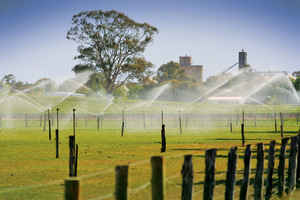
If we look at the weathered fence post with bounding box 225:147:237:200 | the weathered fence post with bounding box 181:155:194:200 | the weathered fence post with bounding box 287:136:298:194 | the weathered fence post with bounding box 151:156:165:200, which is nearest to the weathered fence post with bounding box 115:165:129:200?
the weathered fence post with bounding box 151:156:165:200

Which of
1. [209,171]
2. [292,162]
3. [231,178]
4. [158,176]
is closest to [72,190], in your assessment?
[158,176]

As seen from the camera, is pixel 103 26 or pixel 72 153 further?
pixel 103 26

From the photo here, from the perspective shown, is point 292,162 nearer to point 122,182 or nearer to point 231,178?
point 231,178

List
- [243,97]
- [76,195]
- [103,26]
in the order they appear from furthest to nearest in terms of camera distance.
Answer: [243,97] → [103,26] → [76,195]

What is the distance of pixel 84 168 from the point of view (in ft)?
69.1

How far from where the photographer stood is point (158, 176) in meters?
7.41

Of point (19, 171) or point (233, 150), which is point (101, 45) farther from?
point (233, 150)

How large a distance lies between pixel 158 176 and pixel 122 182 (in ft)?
2.51

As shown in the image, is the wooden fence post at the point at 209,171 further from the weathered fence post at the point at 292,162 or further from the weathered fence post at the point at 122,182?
the weathered fence post at the point at 292,162

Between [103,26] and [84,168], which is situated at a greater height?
[103,26]

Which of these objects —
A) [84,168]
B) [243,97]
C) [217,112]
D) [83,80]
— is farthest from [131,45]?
[84,168]

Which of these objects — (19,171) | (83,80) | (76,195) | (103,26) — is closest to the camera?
(76,195)

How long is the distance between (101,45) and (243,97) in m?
57.6

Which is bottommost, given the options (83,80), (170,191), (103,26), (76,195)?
(170,191)
